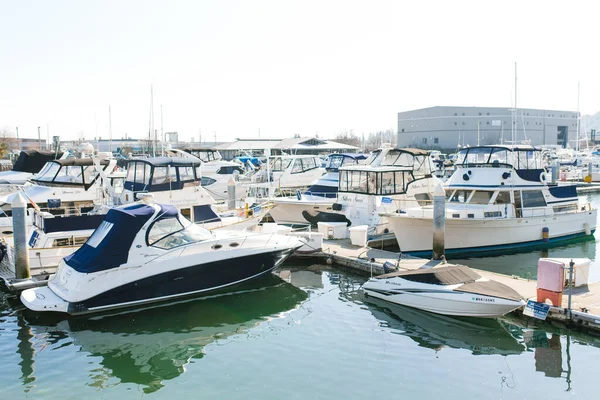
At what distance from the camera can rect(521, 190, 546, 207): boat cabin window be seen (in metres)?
20.5

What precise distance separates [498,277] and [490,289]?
239cm

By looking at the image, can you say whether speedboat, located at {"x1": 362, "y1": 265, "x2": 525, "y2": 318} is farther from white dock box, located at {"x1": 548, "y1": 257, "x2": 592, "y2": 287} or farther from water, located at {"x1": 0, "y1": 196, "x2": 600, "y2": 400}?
white dock box, located at {"x1": 548, "y1": 257, "x2": 592, "y2": 287}

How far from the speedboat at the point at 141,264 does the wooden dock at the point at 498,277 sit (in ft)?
12.5

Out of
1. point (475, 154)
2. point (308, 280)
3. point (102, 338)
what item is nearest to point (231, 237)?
point (308, 280)

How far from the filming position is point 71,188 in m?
19.3

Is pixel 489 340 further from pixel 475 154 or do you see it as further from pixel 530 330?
pixel 475 154

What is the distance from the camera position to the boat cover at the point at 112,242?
40.3 ft

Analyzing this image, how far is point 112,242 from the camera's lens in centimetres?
1242

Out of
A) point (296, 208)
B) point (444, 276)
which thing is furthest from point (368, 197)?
point (444, 276)

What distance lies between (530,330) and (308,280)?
668 cm

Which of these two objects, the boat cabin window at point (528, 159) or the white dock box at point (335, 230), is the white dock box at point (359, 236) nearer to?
the white dock box at point (335, 230)

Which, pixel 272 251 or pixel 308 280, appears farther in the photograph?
pixel 308 280

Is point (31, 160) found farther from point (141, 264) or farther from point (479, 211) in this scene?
point (479, 211)

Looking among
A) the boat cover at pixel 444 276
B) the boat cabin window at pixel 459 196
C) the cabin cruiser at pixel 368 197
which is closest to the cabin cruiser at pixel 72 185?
the cabin cruiser at pixel 368 197
